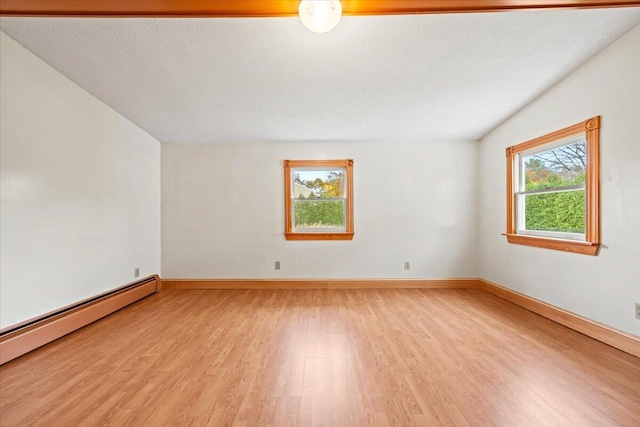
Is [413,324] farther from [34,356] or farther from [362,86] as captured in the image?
[34,356]

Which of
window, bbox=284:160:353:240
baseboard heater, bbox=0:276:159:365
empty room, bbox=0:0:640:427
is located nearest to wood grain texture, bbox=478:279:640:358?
empty room, bbox=0:0:640:427

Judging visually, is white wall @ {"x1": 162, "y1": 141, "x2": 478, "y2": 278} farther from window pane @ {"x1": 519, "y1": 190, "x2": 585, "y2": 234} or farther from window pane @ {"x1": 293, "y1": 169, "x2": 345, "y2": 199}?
window pane @ {"x1": 519, "y1": 190, "x2": 585, "y2": 234}

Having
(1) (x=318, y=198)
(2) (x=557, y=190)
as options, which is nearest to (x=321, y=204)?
(1) (x=318, y=198)

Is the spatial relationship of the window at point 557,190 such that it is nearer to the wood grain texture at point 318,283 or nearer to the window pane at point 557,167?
the window pane at point 557,167

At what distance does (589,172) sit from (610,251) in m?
0.71

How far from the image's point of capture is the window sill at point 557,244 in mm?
2426

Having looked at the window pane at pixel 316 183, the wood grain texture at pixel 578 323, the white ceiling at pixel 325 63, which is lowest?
the wood grain texture at pixel 578 323

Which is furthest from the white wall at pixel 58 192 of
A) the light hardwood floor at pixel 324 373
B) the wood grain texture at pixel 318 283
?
the wood grain texture at pixel 318 283

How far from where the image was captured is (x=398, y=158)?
4.21 meters

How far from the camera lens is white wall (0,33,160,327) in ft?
7.04

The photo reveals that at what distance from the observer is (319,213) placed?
430 cm

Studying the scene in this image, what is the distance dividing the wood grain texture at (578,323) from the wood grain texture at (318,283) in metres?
0.67

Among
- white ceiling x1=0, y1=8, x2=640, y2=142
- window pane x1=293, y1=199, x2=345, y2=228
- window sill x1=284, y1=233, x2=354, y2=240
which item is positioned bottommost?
window sill x1=284, y1=233, x2=354, y2=240

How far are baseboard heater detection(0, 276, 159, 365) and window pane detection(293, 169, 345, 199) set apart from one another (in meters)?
2.61
